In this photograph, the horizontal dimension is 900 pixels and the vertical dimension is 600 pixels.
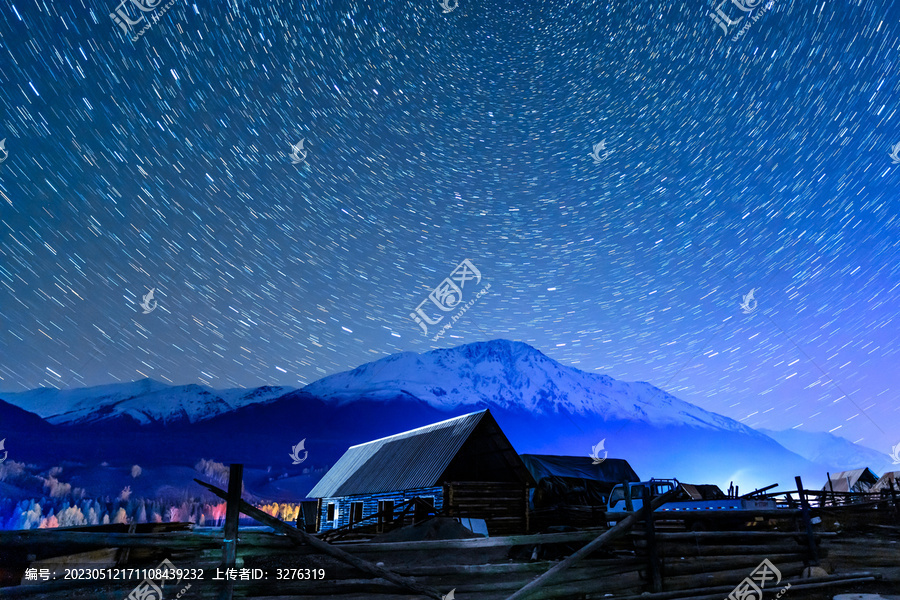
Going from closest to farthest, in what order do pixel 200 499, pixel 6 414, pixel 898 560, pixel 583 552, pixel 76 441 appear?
pixel 583 552 < pixel 898 560 < pixel 200 499 < pixel 6 414 < pixel 76 441

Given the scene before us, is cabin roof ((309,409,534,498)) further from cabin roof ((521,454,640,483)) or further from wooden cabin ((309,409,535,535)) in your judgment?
cabin roof ((521,454,640,483))

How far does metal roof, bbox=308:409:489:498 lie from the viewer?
965 inches

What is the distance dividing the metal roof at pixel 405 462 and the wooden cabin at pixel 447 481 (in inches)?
2.1

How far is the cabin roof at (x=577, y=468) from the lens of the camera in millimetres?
35688

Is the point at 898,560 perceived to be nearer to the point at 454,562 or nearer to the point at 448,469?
the point at 454,562

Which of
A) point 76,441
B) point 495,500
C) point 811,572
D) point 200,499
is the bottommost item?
point 811,572

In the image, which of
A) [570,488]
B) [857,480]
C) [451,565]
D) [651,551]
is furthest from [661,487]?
[857,480]

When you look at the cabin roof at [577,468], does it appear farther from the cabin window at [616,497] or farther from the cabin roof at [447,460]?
the cabin roof at [447,460]

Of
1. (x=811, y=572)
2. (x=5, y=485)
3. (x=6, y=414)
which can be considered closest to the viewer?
(x=811, y=572)

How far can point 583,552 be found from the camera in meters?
8.08

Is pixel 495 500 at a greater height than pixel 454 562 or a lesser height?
greater

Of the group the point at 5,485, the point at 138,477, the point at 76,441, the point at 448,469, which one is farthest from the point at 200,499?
the point at 448,469

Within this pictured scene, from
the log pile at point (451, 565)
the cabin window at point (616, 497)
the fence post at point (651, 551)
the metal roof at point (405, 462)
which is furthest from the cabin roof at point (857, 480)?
the fence post at point (651, 551)

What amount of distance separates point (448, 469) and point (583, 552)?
665 inches
